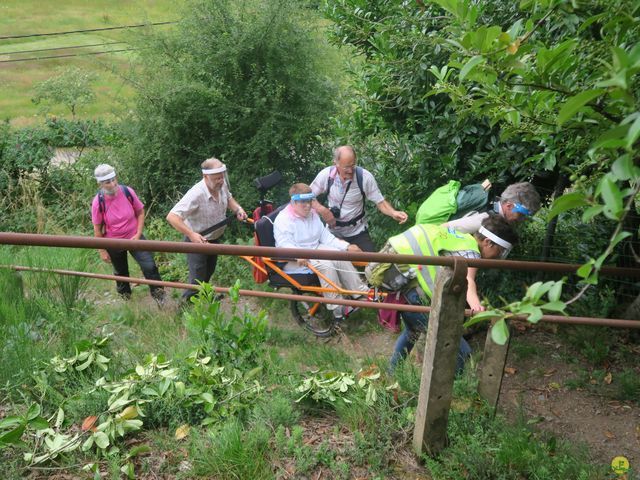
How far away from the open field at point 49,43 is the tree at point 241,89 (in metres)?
15.4

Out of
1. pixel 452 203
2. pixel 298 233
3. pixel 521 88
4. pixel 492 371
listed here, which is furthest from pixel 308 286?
pixel 521 88

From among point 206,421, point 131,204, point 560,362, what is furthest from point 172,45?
point 206,421

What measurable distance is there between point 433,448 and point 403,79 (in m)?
3.74

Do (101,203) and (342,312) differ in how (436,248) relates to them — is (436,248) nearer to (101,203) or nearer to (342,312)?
(342,312)

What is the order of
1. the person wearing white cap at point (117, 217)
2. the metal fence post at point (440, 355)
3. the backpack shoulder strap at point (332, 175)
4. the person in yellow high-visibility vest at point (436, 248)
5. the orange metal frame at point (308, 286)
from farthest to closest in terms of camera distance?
the person wearing white cap at point (117, 217)
the backpack shoulder strap at point (332, 175)
the orange metal frame at point (308, 286)
the person in yellow high-visibility vest at point (436, 248)
the metal fence post at point (440, 355)

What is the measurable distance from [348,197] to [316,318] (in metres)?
1.27

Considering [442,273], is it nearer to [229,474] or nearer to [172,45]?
[229,474]

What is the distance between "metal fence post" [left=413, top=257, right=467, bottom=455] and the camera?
8.05 feet

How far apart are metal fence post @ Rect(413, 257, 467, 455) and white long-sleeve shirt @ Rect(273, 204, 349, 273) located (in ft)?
10.8

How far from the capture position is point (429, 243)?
12.3 feet

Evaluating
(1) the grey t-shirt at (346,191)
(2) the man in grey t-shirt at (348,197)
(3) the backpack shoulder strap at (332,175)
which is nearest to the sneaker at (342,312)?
(2) the man in grey t-shirt at (348,197)

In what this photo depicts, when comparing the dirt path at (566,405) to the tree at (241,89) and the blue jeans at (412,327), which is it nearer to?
the blue jeans at (412,327)

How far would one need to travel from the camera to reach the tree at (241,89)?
8.53m

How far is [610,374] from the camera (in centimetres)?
480
